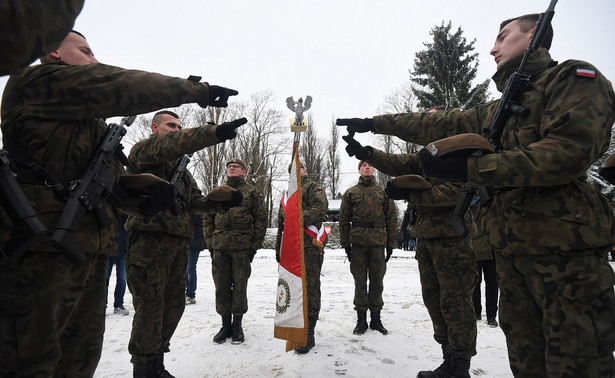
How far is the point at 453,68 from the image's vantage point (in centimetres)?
2044

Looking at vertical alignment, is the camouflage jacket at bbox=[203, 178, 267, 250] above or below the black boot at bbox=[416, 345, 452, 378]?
above

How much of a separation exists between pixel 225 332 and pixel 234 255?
99cm

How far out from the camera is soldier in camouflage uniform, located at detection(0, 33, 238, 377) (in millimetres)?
1427

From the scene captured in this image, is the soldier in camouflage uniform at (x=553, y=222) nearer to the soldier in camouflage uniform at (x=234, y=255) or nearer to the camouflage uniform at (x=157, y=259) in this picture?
the camouflage uniform at (x=157, y=259)

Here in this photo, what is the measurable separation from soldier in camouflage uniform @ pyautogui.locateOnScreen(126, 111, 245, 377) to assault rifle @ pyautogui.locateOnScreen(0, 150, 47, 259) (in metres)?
1.32

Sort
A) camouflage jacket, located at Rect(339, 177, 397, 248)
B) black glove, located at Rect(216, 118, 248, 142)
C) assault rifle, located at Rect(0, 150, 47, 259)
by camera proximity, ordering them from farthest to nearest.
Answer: camouflage jacket, located at Rect(339, 177, 397, 248), black glove, located at Rect(216, 118, 248, 142), assault rifle, located at Rect(0, 150, 47, 259)

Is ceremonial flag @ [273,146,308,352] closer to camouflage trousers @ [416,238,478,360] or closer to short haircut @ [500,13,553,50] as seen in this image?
camouflage trousers @ [416,238,478,360]

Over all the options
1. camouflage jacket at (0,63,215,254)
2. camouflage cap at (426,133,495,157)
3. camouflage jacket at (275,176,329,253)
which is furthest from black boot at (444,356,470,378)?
camouflage jacket at (0,63,215,254)

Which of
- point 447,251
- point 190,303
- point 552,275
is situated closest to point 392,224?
point 447,251

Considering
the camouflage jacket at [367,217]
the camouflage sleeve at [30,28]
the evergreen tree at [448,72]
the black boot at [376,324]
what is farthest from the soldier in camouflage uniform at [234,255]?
the evergreen tree at [448,72]

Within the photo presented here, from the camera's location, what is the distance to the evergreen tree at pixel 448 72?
19766 mm

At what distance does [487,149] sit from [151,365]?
3.13 m

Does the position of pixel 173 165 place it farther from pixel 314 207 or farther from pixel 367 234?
pixel 367 234

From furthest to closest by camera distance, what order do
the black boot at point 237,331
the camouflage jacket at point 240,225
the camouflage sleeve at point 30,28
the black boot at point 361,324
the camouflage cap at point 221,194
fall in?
the camouflage jacket at point 240,225
the black boot at point 361,324
the black boot at point 237,331
the camouflage cap at point 221,194
the camouflage sleeve at point 30,28
